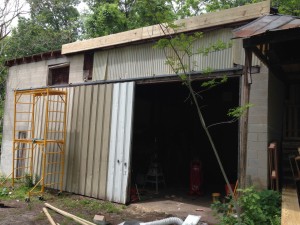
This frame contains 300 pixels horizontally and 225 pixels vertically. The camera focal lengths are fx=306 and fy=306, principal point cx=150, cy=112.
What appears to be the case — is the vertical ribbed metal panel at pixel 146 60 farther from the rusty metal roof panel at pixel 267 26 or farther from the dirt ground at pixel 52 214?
the dirt ground at pixel 52 214

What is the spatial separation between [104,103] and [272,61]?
15.0ft

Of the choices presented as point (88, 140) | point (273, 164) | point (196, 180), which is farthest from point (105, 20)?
point (273, 164)

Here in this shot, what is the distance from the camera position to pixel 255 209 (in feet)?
15.9

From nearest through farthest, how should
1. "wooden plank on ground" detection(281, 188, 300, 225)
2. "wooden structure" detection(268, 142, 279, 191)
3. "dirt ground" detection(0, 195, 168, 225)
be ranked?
"wooden plank on ground" detection(281, 188, 300, 225), "wooden structure" detection(268, 142, 279, 191), "dirt ground" detection(0, 195, 168, 225)

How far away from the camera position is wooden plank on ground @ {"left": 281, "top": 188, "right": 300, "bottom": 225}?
4285 mm

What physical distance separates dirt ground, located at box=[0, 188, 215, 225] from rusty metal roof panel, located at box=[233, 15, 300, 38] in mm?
3891

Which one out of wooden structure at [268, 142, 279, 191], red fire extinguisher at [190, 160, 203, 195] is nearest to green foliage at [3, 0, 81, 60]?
red fire extinguisher at [190, 160, 203, 195]

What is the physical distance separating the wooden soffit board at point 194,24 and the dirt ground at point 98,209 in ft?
13.8

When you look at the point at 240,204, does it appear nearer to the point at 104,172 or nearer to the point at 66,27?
the point at 104,172

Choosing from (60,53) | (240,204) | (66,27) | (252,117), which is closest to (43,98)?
(60,53)

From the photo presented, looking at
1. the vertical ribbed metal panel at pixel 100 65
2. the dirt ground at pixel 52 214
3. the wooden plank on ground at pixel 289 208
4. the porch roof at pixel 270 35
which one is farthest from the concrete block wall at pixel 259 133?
the vertical ribbed metal panel at pixel 100 65

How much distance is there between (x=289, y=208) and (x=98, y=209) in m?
4.65

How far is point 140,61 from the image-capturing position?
837cm

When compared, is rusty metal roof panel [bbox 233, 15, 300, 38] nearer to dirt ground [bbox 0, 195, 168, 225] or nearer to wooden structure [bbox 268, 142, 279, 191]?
wooden structure [bbox 268, 142, 279, 191]
